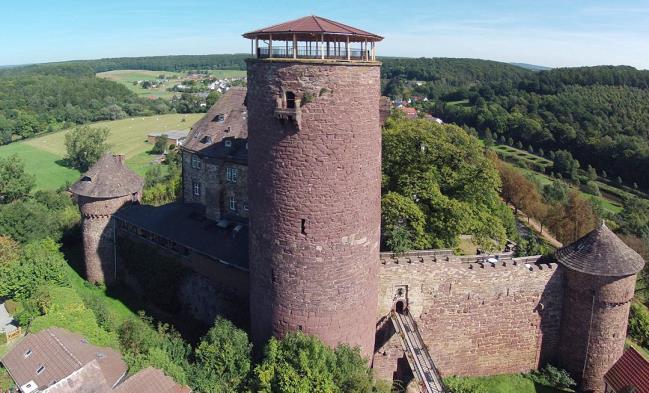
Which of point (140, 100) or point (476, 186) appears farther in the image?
point (140, 100)

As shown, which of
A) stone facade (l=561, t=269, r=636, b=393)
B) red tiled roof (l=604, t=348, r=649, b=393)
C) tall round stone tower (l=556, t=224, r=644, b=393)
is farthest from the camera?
stone facade (l=561, t=269, r=636, b=393)

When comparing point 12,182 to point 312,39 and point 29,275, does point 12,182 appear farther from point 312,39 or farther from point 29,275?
point 312,39

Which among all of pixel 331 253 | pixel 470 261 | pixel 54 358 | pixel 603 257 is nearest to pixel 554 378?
pixel 603 257

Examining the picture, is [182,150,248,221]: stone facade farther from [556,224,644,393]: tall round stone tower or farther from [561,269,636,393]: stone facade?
[561,269,636,393]: stone facade

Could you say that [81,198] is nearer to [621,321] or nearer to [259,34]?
[259,34]

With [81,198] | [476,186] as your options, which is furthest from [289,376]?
[81,198]

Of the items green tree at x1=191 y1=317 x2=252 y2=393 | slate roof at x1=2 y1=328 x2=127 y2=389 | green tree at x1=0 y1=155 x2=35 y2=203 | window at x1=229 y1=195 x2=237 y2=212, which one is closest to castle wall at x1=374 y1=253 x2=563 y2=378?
green tree at x1=191 y1=317 x2=252 y2=393
